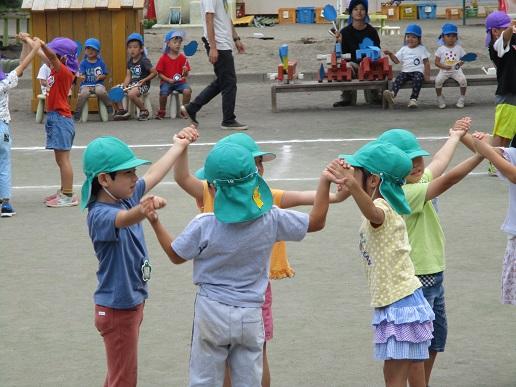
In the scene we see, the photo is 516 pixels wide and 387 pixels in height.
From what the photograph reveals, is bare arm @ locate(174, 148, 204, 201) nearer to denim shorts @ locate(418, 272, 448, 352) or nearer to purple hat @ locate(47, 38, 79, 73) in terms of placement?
denim shorts @ locate(418, 272, 448, 352)

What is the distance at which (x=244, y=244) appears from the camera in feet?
16.2

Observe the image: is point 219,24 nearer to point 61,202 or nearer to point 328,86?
point 328,86

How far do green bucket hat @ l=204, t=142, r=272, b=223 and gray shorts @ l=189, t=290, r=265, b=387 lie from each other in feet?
1.33

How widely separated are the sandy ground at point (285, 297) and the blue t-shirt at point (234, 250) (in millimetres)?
1444

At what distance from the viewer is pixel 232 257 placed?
16.2 ft

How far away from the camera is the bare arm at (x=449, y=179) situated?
564 cm

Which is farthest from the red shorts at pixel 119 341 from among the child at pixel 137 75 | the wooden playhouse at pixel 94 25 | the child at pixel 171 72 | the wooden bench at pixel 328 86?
the wooden playhouse at pixel 94 25

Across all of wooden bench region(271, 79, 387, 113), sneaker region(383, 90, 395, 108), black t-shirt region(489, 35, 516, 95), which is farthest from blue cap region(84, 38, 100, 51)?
black t-shirt region(489, 35, 516, 95)

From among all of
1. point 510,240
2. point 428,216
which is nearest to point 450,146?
point 428,216

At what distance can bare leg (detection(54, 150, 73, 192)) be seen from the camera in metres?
10.8

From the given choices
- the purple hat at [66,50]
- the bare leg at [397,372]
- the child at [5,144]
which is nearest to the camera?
the bare leg at [397,372]

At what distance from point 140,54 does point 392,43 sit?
792 cm

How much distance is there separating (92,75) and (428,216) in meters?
10.9

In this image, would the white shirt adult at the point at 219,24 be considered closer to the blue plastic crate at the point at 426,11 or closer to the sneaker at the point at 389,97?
the sneaker at the point at 389,97
